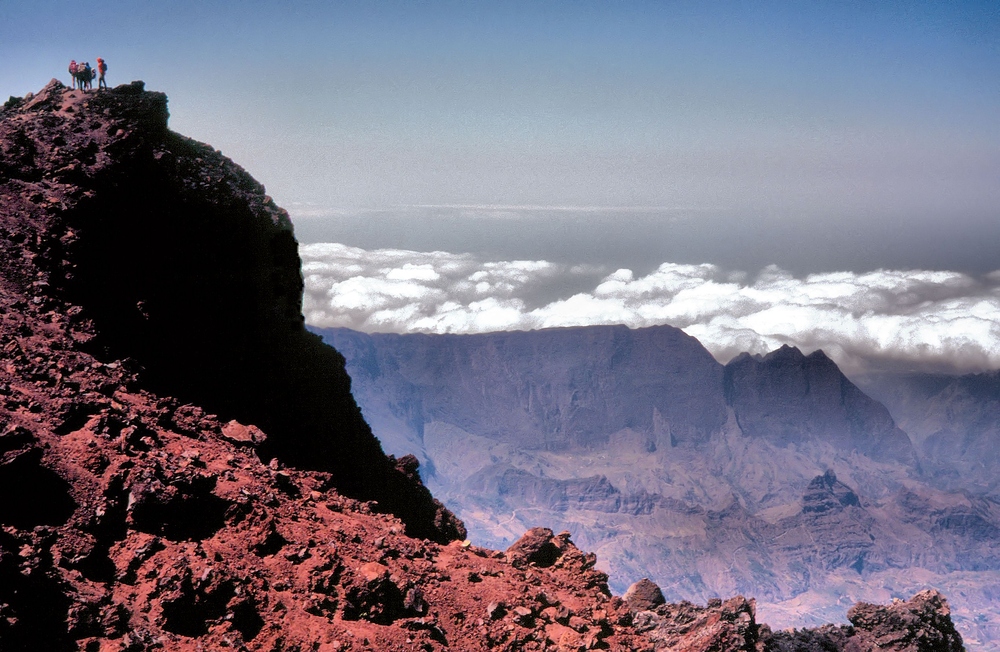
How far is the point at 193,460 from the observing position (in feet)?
51.5

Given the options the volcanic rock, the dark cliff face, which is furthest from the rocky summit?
the volcanic rock

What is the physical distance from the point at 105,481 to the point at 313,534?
4.18 m

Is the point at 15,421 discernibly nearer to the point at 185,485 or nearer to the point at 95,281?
the point at 185,485

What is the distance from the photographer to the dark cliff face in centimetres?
1817

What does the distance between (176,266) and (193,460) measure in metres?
6.09

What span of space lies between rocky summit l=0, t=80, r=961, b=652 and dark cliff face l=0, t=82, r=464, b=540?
53 mm

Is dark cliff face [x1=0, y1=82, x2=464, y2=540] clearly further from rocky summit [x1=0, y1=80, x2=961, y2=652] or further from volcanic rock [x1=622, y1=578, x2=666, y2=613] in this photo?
volcanic rock [x1=622, y1=578, x2=666, y2=613]

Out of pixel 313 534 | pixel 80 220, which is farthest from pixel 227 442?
pixel 80 220

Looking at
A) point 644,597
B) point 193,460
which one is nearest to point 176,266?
point 193,460

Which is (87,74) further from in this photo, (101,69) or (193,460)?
(193,460)

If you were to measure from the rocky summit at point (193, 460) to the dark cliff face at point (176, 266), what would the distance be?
0.17ft

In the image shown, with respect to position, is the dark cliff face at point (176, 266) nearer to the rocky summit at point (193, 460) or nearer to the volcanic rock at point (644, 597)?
the rocky summit at point (193, 460)

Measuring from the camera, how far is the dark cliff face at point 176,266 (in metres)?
18.2

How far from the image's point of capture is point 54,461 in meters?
13.5
